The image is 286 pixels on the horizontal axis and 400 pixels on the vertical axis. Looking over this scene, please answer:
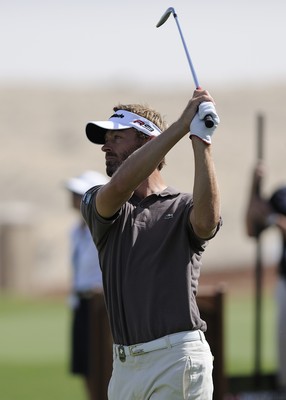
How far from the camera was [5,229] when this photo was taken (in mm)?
24891

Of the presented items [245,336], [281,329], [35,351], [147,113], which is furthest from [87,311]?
[245,336]

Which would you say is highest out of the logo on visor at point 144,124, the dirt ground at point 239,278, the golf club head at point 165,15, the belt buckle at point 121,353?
the golf club head at point 165,15

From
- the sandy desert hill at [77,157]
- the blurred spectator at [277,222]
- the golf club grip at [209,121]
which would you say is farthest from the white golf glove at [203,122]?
the sandy desert hill at [77,157]

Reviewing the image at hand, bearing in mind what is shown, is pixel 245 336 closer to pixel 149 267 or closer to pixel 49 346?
pixel 49 346

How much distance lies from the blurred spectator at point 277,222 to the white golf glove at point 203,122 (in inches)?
176

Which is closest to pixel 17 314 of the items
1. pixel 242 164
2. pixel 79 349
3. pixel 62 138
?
pixel 79 349

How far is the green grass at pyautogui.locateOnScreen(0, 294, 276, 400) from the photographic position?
12047 millimetres

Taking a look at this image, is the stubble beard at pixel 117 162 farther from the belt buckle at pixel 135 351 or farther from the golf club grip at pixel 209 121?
the belt buckle at pixel 135 351

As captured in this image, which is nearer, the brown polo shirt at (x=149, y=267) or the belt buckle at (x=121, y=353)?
the brown polo shirt at (x=149, y=267)

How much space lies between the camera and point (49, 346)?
16.1 m

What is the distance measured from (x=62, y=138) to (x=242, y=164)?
1015 cm

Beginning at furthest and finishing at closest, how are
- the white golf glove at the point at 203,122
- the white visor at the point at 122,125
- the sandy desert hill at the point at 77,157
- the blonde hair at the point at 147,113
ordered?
the sandy desert hill at the point at 77,157 → the blonde hair at the point at 147,113 → the white visor at the point at 122,125 → the white golf glove at the point at 203,122

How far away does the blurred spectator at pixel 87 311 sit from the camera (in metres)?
8.88

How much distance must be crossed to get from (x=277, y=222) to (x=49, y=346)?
7.31 meters
